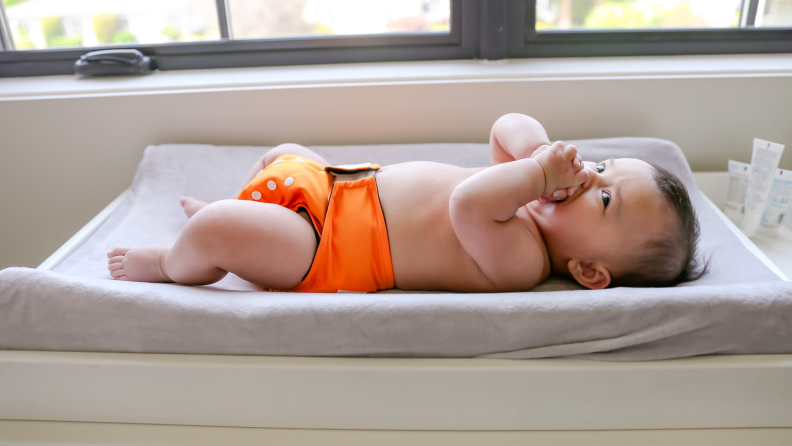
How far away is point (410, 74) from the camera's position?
146cm

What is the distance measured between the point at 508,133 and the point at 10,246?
57.5 inches

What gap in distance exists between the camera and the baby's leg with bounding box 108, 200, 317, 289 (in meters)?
0.84

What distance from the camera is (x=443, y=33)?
1.59 m

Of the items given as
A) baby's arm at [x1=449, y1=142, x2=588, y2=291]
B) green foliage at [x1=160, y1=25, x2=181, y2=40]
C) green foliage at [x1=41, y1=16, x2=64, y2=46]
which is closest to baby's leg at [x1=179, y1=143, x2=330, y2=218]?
baby's arm at [x1=449, y1=142, x2=588, y2=291]

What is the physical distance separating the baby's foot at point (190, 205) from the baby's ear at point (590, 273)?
795 millimetres

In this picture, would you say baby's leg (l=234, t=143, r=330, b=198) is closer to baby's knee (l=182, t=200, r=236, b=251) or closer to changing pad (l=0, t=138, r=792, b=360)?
baby's knee (l=182, t=200, r=236, b=251)

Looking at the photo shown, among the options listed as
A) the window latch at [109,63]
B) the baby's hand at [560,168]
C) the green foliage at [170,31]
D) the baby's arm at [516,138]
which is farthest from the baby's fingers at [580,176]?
the green foliage at [170,31]

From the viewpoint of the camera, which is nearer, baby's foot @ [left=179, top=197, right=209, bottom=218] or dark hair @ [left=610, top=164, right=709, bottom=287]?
dark hair @ [left=610, top=164, right=709, bottom=287]

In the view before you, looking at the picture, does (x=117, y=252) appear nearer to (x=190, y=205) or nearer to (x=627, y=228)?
(x=190, y=205)

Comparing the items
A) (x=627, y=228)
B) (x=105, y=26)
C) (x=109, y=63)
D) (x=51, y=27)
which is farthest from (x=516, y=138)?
(x=51, y=27)

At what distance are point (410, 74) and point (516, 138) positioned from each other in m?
0.52

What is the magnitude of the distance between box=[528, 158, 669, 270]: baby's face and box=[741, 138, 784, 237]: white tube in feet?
1.57

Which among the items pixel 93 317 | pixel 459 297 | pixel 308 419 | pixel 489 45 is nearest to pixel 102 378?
pixel 93 317

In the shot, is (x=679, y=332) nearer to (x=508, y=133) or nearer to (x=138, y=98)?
(x=508, y=133)
